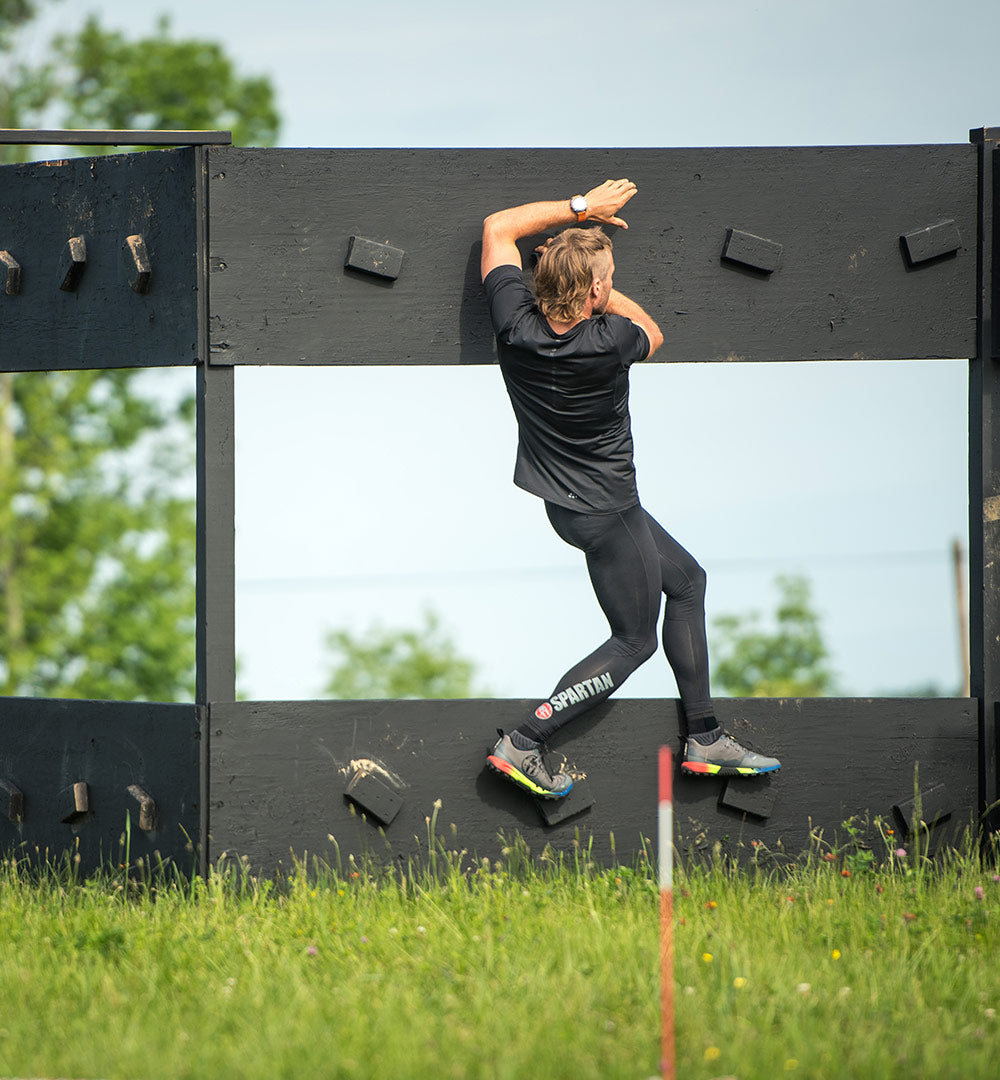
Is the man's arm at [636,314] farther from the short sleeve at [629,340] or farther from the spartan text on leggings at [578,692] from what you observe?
the spartan text on leggings at [578,692]

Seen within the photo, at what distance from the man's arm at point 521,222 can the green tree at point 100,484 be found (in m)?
14.9

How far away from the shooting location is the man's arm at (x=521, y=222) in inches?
221

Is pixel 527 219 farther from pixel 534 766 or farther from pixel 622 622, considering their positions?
pixel 534 766

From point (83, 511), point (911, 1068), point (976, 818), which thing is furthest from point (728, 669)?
point (911, 1068)

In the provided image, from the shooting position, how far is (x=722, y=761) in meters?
5.61

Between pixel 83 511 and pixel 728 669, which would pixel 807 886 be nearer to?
pixel 83 511

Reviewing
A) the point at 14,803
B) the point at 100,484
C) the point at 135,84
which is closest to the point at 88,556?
the point at 100,484

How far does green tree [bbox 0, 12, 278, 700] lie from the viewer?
19.6 metres

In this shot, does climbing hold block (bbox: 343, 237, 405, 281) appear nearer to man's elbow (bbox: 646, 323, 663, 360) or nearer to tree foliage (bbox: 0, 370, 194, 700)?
man's elbow (bbox: 646, 323, 663, 360)

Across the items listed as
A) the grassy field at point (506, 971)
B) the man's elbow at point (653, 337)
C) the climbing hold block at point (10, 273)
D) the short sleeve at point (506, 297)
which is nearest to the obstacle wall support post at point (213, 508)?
the grassy field at point (506, 971)

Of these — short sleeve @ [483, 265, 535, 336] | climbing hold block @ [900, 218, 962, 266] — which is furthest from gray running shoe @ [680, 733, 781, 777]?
climbing hold block @ [900, 218, 962, 266]

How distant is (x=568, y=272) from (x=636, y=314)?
447mm

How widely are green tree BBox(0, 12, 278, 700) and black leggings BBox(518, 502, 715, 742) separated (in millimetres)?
14811

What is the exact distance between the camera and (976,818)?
19.1 ft
